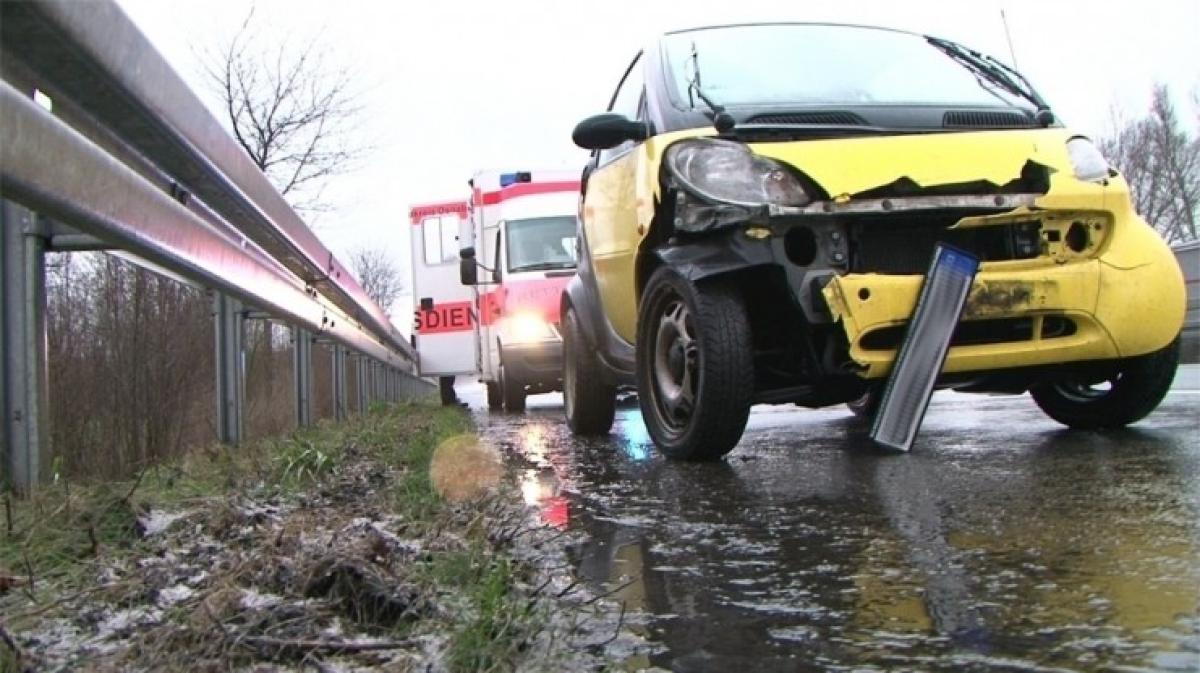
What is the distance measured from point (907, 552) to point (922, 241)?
183 centimetres

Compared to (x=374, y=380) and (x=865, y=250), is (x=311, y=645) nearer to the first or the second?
(x=865, y=250)

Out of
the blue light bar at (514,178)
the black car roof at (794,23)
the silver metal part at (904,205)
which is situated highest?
the blue light bar at (514,178)

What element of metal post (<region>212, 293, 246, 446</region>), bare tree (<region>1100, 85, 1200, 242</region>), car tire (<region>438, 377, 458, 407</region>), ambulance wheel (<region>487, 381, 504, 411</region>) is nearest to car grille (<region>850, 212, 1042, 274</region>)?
metal post (<region>212, 293, 246, 446</region>)

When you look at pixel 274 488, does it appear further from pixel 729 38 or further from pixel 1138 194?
pixel 1138 194

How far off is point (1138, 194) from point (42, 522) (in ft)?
151

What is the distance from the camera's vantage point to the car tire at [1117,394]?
4297 mm

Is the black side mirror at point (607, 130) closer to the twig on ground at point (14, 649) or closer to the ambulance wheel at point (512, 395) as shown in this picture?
the twig on ground at point (14, 649)

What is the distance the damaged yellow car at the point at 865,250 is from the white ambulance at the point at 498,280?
19.7 feet

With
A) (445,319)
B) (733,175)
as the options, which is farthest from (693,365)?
(445,319)

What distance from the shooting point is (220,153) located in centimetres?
363

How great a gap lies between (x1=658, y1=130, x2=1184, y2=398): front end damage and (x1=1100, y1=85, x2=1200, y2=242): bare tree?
41.6 metres

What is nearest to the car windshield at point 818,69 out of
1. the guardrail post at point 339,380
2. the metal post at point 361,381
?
the guardrail post at point 339,380

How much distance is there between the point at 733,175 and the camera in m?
3.93

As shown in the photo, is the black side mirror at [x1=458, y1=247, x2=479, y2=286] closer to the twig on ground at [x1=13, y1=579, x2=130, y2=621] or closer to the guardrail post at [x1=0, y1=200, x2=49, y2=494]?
the guardrail post at [x1=0, y1=200, x2=49, y2=494]
